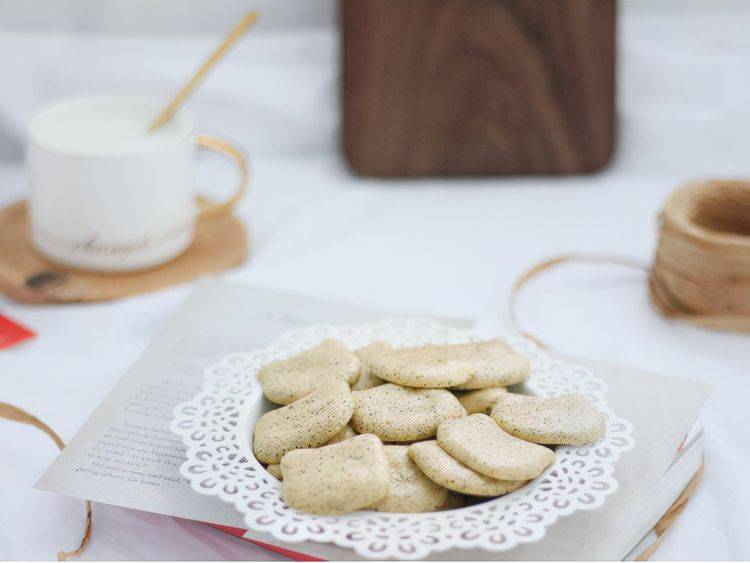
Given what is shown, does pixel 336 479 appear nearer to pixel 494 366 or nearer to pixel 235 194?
pixel 494 366

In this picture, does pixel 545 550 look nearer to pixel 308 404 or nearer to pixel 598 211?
pixel 308 404

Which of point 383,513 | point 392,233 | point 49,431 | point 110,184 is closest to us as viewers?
point 383,513

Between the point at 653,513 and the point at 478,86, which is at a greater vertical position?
the point at 478,86

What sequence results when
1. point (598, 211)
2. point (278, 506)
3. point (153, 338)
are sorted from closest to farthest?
point (278, 506) < point (153, 338) < point (598, 211)

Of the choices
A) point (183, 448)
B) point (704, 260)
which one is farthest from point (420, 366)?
point (704, 260)

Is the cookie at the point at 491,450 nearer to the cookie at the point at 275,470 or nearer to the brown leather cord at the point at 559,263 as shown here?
the cookie at the point at 275,470

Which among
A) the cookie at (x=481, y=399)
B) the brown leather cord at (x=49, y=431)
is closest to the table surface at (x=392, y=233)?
the brown leather cord at (x=49, y=431)

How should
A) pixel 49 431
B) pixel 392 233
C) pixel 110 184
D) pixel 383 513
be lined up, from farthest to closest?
pixel 392 233 < pixel 110 184 < pixel 49 431 < pixel 383 513

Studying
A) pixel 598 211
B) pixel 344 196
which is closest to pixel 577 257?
pixel 598 211
